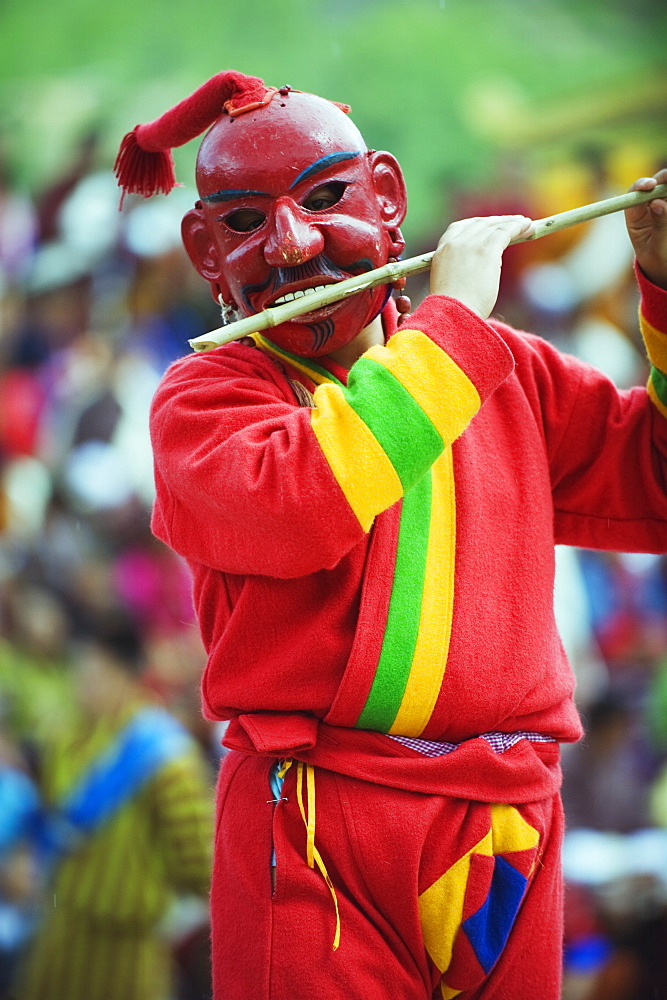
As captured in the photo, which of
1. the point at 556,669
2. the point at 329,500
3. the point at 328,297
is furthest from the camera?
the point at 556,669

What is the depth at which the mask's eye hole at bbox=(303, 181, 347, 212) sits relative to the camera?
58.7 inches

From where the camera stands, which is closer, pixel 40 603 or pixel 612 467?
pixel 612 467

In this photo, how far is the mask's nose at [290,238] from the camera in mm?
1414

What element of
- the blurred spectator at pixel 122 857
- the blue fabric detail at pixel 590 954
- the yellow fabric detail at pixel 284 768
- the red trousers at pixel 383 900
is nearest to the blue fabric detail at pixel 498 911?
the red trousers at pixel 383 900

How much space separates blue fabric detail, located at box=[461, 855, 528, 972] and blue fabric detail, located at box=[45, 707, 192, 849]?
1.92 meters

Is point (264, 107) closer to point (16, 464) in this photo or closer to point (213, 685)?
point (213, 685)

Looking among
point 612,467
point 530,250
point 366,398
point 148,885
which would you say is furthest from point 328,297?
point 530,250

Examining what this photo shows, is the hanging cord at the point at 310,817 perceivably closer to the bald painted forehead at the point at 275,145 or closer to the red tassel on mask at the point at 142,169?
the bald painted forehead at the point at 275,145

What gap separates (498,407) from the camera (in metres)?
1.60

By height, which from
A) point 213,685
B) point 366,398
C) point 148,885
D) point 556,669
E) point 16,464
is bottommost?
point 148,885

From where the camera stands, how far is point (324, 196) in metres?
1.51

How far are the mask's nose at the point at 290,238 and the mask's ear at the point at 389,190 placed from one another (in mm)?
168

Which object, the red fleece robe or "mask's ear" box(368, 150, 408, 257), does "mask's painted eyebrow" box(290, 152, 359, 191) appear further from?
the red fleece robe

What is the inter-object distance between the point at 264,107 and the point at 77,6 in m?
2.97
